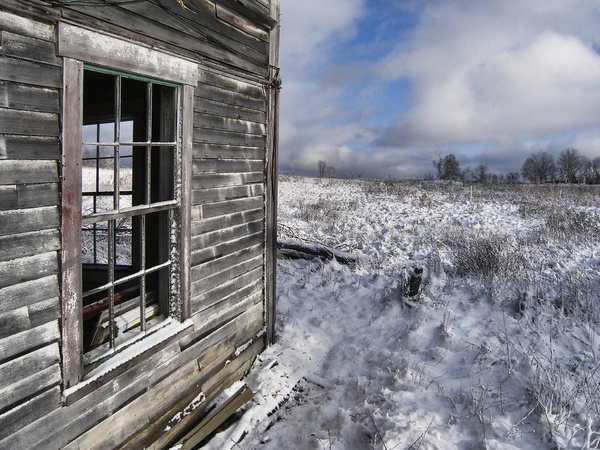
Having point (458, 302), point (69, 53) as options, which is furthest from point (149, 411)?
point (458, 302)

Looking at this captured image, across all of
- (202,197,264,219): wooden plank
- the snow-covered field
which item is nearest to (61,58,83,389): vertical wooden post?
(202,197,264,219): wooden plank

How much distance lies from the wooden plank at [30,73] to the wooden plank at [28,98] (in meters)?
0.03

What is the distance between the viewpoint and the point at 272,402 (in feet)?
11.9

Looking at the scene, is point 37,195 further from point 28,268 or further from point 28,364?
point 28,364

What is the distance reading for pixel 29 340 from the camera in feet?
6.39

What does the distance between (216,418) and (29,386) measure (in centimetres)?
174

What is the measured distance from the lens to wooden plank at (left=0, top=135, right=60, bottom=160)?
5.86 ft

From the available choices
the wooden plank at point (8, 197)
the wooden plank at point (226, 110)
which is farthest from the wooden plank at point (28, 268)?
the wooden plank at point (226, 110)

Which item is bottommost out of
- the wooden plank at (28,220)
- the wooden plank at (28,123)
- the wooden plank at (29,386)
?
the wooden plank at (29,386)

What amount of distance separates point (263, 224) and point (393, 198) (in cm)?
1363

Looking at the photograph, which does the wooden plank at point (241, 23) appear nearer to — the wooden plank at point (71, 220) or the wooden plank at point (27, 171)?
the wooden plank at point (71, 220)

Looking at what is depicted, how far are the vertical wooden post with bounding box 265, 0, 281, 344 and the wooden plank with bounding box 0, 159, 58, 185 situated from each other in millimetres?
2282

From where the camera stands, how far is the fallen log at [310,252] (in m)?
7.12

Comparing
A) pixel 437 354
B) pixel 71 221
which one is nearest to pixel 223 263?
pixel 71 221
